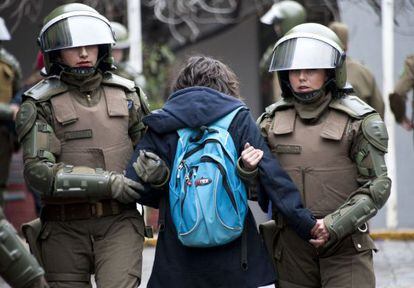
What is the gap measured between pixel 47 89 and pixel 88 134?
327 millimetres

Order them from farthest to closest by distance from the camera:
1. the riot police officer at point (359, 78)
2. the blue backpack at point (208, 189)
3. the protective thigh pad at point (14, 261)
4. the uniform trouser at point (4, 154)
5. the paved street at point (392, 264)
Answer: the uniform trouser at point (4, 154)
the riot police officer at point (359, 78)
the paved street at point (392, 264)
the blue backpack at point (208, 189)
the protective thigh pad at point (14, 261)

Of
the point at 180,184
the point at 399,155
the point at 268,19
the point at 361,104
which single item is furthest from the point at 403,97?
the point at 180,184

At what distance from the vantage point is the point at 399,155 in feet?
39.4

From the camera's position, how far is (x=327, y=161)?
571cm

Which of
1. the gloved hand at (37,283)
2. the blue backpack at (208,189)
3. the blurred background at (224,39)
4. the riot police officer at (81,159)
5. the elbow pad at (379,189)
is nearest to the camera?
the gloved hand at (37,283)

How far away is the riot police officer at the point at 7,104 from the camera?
9.40 meters

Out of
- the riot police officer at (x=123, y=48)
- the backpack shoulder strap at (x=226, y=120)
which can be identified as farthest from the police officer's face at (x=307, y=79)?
the riot police officer at (x=123, y=48)

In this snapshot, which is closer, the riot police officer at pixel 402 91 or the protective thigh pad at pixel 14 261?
the protective thigh pad at pixel 14 261

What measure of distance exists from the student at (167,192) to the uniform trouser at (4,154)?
14.6 feet

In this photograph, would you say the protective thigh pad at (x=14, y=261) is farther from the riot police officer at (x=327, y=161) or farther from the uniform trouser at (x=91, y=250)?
the riot police officer at (x=327, y=161)

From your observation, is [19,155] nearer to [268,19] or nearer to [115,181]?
[268,19]

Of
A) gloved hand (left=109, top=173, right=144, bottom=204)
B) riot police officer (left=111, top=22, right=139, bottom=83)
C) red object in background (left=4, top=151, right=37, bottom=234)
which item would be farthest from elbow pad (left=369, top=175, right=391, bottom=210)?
red object in background (left=4, top=151, right=37, bottom=234)

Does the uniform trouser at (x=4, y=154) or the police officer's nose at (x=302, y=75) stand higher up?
the police officer's nose at (x=302, y=75)

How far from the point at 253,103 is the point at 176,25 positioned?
177 cm
